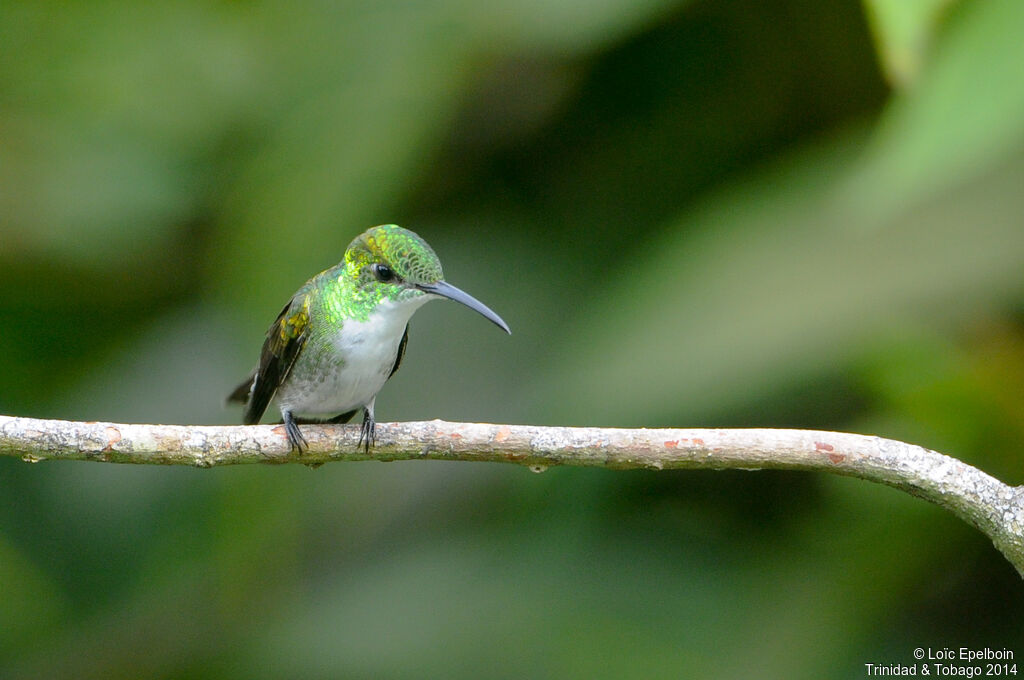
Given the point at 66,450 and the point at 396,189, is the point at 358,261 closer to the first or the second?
the point at 66,450

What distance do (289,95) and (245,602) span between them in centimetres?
227

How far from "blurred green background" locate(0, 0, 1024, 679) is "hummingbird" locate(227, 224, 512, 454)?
2.97 ft

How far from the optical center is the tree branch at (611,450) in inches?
80.0

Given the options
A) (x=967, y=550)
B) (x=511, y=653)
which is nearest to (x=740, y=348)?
(x=967, y=550)

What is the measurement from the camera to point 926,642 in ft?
A: 12.5

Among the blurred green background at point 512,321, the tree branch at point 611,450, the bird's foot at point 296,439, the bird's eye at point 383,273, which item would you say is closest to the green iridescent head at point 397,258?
the bird's eye at point 383,273

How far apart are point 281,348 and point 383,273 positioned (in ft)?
1.73

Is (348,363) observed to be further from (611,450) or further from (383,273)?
(611,450)

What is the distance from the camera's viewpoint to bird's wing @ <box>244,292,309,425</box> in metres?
3.22

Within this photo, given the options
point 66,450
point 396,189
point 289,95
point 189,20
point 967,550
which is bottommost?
point 66,450

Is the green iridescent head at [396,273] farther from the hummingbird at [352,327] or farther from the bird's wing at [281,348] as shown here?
the bird's wing at [281,348]

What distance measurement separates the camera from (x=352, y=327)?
3.03 meters

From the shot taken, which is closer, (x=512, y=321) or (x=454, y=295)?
(x=454, y=295)

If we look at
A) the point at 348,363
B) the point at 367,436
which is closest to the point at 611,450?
the point at 367,436
